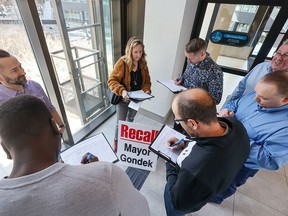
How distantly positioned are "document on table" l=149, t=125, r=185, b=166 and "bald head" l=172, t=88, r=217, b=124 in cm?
43

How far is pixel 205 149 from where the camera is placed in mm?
777

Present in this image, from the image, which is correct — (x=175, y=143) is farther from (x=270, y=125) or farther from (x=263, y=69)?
(x=263, y=69)

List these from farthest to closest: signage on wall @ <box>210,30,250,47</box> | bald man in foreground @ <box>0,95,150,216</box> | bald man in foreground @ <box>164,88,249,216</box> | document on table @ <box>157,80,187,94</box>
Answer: signage on wall @ <box>210,30,250,47</box> → document on table @ <box>157,80,187,94</box> → bald man in foreground @ <box>164,88,249,216</box> → bald man in foreground @ <box>0,95,150,216</box>

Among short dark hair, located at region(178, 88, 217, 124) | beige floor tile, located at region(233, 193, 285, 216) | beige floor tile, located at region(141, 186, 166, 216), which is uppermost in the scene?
short dark hair, located at region(178, 88, 217, 124)

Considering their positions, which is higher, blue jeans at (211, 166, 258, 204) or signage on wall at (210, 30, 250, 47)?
signage on wall at (210, 30, 250, 47)

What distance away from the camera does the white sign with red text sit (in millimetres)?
1413

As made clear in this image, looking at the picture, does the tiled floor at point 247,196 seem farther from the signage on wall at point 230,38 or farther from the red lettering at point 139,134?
the signage on wall at point 230,38

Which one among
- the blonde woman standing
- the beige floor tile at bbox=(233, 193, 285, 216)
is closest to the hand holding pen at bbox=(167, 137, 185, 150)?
the blonde woman standing

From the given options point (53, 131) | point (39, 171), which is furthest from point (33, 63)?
point (39, 171)

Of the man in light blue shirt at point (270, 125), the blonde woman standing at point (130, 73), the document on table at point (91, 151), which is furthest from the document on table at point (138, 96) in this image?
the man in light blue shirt at point (270, 125)

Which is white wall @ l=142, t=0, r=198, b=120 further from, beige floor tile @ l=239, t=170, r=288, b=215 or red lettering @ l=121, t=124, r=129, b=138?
beige floor tile @ l=239, t=170, r=288, b=215

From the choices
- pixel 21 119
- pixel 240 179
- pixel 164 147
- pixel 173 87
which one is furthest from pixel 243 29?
pixel 21 119

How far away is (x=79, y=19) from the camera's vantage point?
198cm

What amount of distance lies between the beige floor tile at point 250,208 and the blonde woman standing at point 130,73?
158cm
